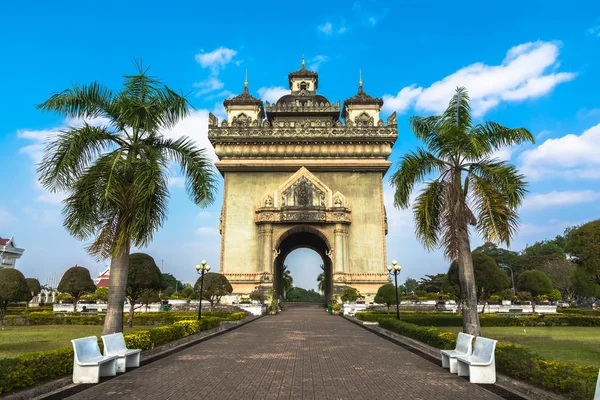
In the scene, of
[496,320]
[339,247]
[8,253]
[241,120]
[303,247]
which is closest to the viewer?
[496,320]

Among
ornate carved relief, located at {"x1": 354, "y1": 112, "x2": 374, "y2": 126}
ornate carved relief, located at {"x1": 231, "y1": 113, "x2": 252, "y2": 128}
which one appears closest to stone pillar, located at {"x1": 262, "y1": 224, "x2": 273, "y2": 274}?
ornate carved relief, located at {"x1": 231, "y1": 113, "x2": 252, "y2": 128}

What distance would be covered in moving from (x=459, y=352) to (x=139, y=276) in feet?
Answer: 51.8

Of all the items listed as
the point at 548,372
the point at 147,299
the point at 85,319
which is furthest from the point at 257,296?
the point at 548,372

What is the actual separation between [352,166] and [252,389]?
3360 centimetres

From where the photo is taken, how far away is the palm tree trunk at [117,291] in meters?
10.5

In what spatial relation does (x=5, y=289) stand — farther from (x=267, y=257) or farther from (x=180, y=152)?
(x=267, y=257)

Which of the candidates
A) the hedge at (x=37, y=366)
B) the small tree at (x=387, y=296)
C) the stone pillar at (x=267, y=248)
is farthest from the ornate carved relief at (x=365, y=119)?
the hedge at (x=37, y=366)

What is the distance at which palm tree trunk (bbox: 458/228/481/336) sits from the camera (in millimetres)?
11664

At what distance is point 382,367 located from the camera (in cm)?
955

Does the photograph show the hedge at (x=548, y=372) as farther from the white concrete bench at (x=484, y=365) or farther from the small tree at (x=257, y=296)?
the small tree at (x=257, y=296)

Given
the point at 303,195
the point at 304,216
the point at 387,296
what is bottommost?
the point at 387,296

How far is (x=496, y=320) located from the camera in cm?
2220

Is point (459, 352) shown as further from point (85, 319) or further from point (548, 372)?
point (85, 319)

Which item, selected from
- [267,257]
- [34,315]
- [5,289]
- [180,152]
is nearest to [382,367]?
[180,152]
